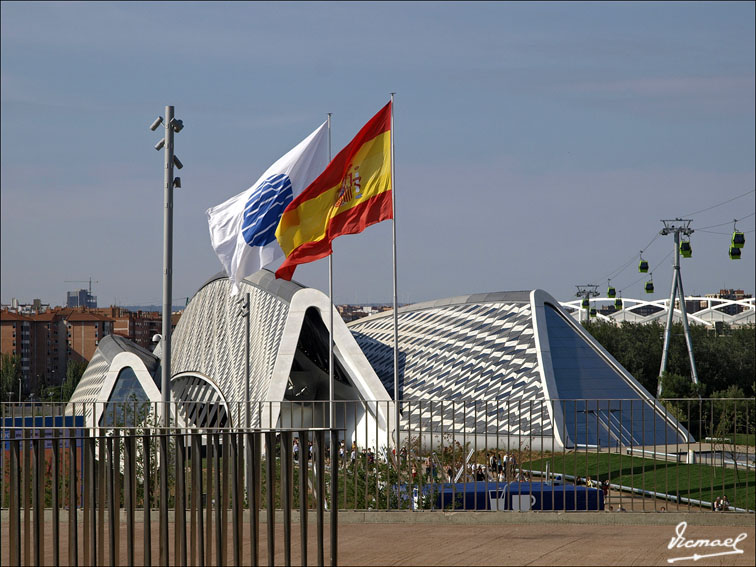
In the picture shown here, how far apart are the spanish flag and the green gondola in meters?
25.4

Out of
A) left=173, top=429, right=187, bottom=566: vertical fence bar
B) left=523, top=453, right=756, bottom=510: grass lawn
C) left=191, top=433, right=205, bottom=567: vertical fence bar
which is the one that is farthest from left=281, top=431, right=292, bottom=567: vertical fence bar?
left=523, top=453, right=756, bottom=510: grass lawn

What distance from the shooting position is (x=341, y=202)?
16250 mm

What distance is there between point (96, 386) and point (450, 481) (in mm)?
42218

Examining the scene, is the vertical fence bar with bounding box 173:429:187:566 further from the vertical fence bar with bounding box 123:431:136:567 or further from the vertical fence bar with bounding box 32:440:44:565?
the vertical fence bar with bounding box 32:440:44:565

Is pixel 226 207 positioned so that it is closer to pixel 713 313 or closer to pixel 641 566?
pixel 641 566

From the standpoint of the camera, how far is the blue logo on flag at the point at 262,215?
16250 millimetres

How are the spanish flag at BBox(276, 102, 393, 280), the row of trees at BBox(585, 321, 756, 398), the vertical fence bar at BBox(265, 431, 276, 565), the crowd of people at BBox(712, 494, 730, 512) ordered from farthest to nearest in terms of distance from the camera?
1. the row of trees at BBox(585, 321, 756, 398)
2. the spanish flag at BBox(276, 102, 393, 280)
3. the crowd of people at BBox(712, 494, 730, 512)
4. the vertical fence bar at BBox(265, 431, 276, 565)

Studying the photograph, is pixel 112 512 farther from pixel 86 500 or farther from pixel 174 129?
pixel 174 129

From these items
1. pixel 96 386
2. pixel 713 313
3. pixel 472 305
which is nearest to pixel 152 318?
pixel 713 313

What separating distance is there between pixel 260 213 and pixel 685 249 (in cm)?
2714

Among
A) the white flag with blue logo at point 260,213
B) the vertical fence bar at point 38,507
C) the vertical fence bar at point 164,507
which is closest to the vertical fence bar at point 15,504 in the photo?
the vertical fence bar at point 38,507

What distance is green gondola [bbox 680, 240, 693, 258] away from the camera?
127 feet

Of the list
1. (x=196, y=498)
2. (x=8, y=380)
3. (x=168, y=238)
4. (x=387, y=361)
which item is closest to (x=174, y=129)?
(x=168, y=238)

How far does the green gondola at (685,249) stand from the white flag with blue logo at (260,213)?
25729 millimetres
